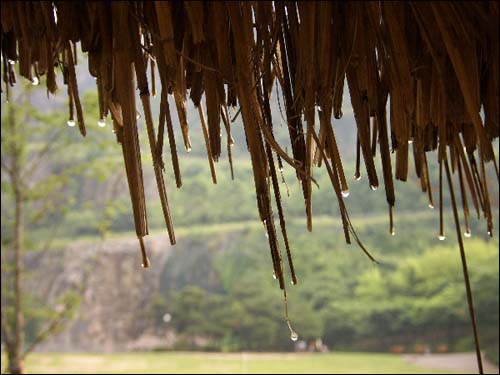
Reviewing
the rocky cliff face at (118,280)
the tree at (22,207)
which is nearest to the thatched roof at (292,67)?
the tree at (22,207)

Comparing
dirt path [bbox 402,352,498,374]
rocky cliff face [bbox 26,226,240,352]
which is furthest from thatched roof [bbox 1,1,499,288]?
rocky cliff face [bbox 26,226,240,352]

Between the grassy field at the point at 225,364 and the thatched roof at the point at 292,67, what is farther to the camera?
the grassy field at the point at 225,364

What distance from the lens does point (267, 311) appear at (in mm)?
4848

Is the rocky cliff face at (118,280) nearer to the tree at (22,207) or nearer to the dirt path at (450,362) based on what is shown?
the tree at (22,207)

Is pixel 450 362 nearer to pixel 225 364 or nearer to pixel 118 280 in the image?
pixel 225 364

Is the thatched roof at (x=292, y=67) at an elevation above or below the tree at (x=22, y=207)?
above

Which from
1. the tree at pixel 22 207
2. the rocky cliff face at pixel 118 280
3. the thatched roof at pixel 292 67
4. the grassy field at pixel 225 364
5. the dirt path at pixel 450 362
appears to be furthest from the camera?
the rocky cliff face at pixel 118 280

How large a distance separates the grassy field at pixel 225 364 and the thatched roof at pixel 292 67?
398 centimetres

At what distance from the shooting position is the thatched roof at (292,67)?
20.7 inches

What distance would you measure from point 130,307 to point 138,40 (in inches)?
191

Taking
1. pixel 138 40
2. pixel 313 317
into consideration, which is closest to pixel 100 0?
pixel 138 40

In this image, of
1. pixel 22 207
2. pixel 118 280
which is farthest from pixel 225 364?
pixel 22 207

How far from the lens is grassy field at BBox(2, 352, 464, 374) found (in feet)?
14.7

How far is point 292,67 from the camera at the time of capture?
24.4 inches
